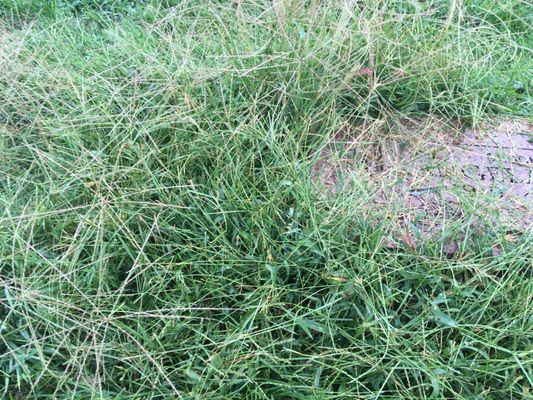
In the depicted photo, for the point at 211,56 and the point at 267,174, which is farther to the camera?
the point at 211,56

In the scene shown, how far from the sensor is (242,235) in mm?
1932

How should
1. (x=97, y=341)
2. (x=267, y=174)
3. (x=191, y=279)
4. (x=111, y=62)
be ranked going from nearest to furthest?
(x=97, y=341)
(x=191, y=279)
(x=267, y=174)
(x=111, y=62)

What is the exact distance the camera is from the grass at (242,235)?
5.56 ft

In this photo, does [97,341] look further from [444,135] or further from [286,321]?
[444,135]

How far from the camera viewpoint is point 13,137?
2.36 metres

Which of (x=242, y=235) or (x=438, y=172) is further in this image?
(x=438, y=172)

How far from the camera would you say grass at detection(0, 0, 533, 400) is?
1695 mm

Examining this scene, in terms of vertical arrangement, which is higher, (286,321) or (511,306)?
(286,321)

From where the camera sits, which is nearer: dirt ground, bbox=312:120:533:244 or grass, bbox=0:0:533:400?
grass, bbox=0:0:533:400

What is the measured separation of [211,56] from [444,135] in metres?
1.08

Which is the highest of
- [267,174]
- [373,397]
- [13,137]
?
[13,137]

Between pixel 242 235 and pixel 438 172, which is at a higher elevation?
pixel 242 235

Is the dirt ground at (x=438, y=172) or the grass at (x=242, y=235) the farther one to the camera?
the dirt ground at (x=438, y=172)

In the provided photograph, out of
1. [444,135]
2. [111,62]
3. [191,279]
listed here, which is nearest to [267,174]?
[191,279]
